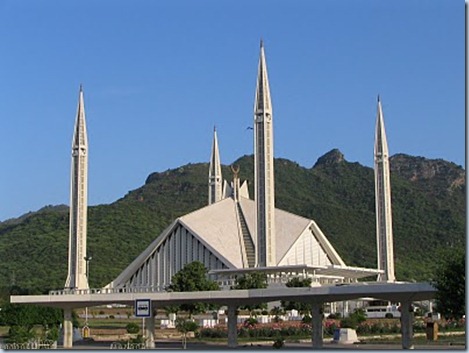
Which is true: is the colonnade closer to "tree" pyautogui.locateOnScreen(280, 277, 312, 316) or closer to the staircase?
"tree" pyautogui.locateOnScreen(280, 277, 312, 316)

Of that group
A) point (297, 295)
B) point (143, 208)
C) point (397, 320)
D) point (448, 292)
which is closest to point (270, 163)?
point (397, 320)

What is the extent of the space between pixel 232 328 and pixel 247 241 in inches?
870

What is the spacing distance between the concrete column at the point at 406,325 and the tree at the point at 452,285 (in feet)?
7.78

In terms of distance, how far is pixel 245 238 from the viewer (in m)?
48.2

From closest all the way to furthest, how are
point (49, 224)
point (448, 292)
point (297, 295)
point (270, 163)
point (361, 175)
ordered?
1. point (448, 292)
2. point (297, 295)
3. point (270, 163)
4. point (49, 224)
5. point (361, 175)

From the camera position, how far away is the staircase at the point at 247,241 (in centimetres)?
4619

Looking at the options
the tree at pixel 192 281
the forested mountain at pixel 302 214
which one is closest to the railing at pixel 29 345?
the tree at pixel 192 281

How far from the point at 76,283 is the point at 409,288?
20065 mm

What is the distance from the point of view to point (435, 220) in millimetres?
80062

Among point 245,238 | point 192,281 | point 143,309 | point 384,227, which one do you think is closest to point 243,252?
point 245,238

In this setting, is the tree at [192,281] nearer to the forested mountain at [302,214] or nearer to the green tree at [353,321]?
the green tree at [353,321]

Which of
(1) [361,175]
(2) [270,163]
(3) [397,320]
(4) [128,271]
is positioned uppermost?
(1) [361,175]

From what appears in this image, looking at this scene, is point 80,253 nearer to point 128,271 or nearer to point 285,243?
point 128,271

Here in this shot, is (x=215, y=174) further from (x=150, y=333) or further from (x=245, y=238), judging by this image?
(x=150, y=333)
